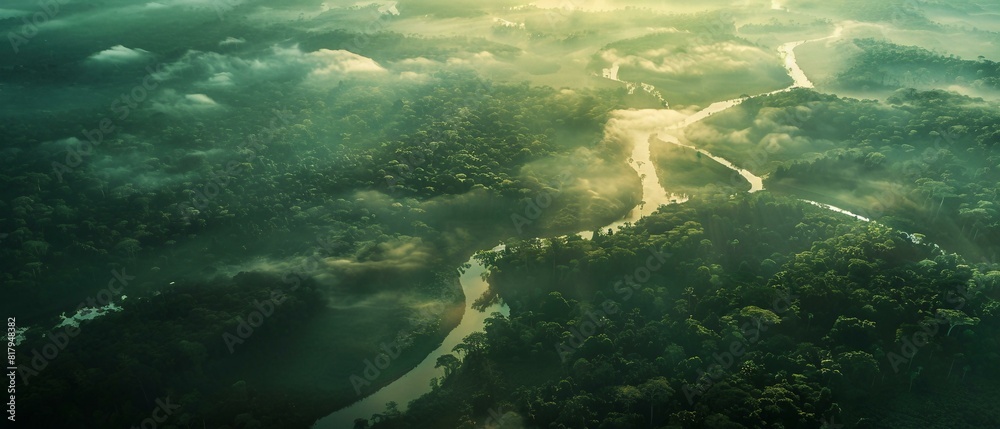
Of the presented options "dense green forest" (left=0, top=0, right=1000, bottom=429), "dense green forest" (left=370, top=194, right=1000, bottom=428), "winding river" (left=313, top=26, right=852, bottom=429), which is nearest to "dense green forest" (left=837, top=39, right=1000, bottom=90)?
"dense green forest" (left=0, top=0, right=1000, bottom=429)

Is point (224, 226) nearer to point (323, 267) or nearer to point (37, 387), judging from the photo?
point (323, 267)

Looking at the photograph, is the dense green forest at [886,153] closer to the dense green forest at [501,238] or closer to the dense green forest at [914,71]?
the dense green forest at [501,238]

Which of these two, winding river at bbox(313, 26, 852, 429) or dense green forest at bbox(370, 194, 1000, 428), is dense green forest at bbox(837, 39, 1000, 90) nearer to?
winding river at bbox(313, 26, 852, 429)

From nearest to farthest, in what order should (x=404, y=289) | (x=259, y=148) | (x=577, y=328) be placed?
(x=577, y=328)
(x=404, y=289)
(x=259, y=148)

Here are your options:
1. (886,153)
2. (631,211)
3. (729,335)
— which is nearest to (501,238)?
(631,211)

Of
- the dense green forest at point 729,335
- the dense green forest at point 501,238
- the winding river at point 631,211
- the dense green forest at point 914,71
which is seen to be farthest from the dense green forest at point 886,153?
the dense green forest at point 914,71

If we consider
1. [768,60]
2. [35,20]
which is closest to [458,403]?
[768,60]
